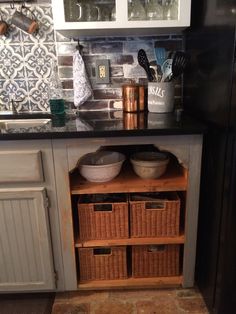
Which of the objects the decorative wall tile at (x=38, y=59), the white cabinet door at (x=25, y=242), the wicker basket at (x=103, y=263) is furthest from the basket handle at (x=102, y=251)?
the decorative wall tile at (x=38, y=59)

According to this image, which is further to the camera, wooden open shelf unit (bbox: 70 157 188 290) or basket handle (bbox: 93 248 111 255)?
basket handle (bbox: 93 248 111 255)

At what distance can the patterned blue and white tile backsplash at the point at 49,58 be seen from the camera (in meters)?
1.53

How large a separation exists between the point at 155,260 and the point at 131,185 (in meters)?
0.43

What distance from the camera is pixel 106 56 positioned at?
1571 millimetres

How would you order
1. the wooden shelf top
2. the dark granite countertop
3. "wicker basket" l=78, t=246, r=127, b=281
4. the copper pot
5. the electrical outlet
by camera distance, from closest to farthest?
the dark granite countertop < the wooden shelf top < "wicker basket" l=78, t=246, r=127, b=281 < the copper pot < the electrical outlet

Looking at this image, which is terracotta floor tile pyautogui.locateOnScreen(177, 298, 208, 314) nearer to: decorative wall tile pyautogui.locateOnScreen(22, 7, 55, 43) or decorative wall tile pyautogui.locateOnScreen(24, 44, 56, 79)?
decorative wall tile pyautogui.locateOnScreen(24, 44, 56, 79)

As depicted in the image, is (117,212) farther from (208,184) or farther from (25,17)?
(25,17)

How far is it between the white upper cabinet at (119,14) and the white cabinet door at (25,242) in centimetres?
79

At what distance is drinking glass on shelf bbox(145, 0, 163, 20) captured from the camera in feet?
4.34

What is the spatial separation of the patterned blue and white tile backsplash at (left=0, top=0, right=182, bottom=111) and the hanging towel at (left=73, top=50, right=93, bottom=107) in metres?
0.05

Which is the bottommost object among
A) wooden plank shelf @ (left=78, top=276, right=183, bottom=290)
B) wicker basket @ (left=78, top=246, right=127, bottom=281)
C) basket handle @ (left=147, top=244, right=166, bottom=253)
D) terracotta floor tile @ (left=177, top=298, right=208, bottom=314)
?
terracotta floor tile @ (left=177, top=298, right=208, bottom=314)

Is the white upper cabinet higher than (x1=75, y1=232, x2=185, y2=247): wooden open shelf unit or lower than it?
higher

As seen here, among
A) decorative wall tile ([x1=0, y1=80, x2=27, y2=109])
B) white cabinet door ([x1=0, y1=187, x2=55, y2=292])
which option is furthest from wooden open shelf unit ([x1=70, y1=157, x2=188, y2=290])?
decorative wall tile ([x1=0, y1=80, x2=27, y2=109])

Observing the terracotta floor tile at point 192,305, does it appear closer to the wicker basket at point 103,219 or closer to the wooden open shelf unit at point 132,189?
the wooden open shelf unit at point 132,189
